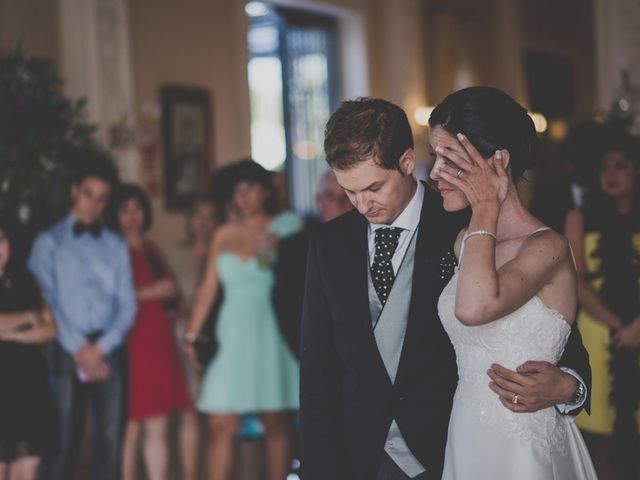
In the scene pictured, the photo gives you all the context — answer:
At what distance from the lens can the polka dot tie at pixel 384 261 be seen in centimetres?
252

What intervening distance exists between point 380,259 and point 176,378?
2.93m

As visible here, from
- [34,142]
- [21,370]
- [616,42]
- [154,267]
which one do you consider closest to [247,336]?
[154,267]

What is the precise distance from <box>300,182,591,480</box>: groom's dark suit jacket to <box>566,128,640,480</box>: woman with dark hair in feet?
5.82

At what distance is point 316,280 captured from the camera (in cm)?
260

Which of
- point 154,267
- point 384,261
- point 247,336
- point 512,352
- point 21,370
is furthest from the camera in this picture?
point 154,267

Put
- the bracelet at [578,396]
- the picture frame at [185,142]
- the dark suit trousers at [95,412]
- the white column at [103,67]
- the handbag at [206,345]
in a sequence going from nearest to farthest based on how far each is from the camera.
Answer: the bracelet at [578,396]
the dark suit trousers at [95,412]
the handbag at [206,345]
the white column at [103,67]
the picture frame at [185,142]

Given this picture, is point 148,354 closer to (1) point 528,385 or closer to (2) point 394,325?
(2) point 394,325

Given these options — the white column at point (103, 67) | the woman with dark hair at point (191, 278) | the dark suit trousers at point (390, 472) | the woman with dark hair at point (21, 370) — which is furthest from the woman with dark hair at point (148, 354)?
the dark suit trousers at point (390, 472)

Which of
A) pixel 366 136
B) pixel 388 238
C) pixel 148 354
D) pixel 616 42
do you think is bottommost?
pixel 148 354

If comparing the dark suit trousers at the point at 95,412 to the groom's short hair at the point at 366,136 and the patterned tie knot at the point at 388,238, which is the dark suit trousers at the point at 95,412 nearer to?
the patterned tie knot at the point at 388,238

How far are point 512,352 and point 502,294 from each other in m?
0.21

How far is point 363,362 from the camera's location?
8.11ft

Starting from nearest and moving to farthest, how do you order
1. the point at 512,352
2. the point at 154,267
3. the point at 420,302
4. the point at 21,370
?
the point at 512,352 → the point at 420,302 → the point at 21,370 → the point at 154,267

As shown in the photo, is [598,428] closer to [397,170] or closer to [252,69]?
[397,170]
